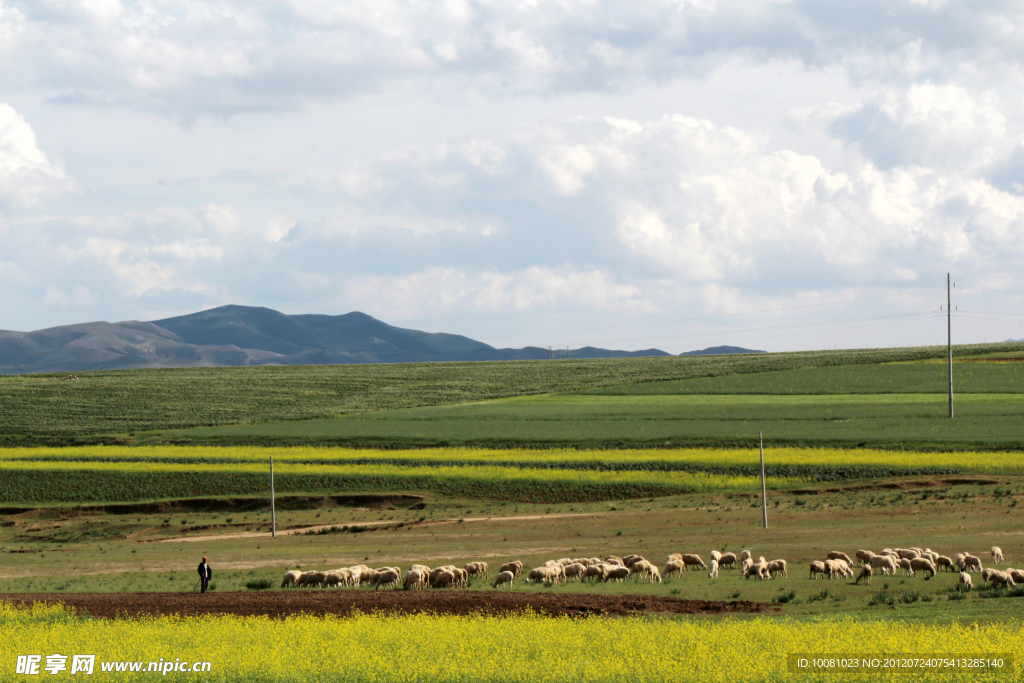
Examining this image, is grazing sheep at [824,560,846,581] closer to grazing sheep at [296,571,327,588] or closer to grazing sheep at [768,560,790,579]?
grazing sheep at [768,560,790,579]

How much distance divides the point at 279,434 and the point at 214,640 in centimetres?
5653

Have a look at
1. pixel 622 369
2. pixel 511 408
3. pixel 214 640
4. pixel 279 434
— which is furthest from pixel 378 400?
pixel 214 640

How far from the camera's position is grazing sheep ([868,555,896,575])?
28484 mm

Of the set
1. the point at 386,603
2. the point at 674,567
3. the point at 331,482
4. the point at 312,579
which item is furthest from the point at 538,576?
the point at 331,482

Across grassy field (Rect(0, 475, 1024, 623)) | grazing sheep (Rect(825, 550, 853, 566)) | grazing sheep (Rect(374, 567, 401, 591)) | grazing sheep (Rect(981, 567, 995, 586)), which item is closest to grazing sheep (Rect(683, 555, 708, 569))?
grassy field (Rect(0, 475, 1024, 623))

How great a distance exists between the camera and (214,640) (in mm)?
19812

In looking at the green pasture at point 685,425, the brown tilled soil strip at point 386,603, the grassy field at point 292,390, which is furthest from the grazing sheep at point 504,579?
the grassy field at point 292,390

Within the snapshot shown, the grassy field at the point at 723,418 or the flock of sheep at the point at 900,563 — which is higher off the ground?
the grassy field at the point at 723,418

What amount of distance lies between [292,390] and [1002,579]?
89756 millimetres

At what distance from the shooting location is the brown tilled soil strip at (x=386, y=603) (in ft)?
80.1

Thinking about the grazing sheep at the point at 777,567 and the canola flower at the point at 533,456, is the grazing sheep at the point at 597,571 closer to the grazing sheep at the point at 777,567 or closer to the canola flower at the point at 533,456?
the grazing sheep at the point at 777,567

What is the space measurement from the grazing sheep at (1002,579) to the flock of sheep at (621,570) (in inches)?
89.3

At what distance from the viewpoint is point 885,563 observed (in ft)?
94.2

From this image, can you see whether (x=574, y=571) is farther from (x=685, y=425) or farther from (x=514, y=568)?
(x=685, y=425)
